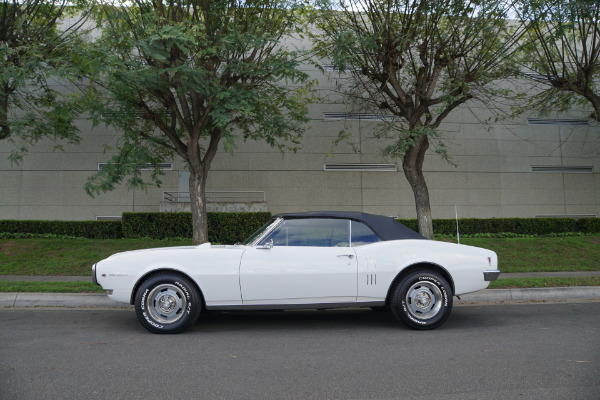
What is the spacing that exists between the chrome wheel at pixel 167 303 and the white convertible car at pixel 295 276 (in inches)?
0.5

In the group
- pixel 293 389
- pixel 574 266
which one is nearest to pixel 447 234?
pixel 574 266

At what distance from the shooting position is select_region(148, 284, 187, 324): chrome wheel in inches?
210

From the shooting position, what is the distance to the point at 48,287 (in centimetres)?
807

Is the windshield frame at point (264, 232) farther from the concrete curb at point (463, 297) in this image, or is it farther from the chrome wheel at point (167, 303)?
the concrete curb at point (463, 297)

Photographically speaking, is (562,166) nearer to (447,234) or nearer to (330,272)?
(447,234)

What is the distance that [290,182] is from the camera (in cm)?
1714

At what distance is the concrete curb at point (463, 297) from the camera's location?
7430mm

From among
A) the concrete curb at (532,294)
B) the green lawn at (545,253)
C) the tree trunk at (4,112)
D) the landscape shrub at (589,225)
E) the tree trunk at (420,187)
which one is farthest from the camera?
the landscape shrub at (589,225)

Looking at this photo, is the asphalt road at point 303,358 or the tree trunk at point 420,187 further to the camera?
the tree trunk at point 420,187

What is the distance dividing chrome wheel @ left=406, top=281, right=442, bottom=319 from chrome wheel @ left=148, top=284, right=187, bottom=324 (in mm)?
2788

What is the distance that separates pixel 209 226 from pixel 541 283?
9.69m

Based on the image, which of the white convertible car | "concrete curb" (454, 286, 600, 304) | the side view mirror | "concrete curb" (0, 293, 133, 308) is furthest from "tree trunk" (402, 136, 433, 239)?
"concrete curb" (0, 293, 133, 308)

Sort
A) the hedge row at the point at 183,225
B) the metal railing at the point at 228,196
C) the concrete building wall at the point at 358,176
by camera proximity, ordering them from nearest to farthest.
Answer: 1. the hedge row at the point at 183,225
2. the concrete building wall at the point at 358,176
3. the metal railing at the point at 228,196

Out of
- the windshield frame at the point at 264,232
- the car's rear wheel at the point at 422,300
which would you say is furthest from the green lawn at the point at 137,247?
the windshield frame at the point at 264,232
